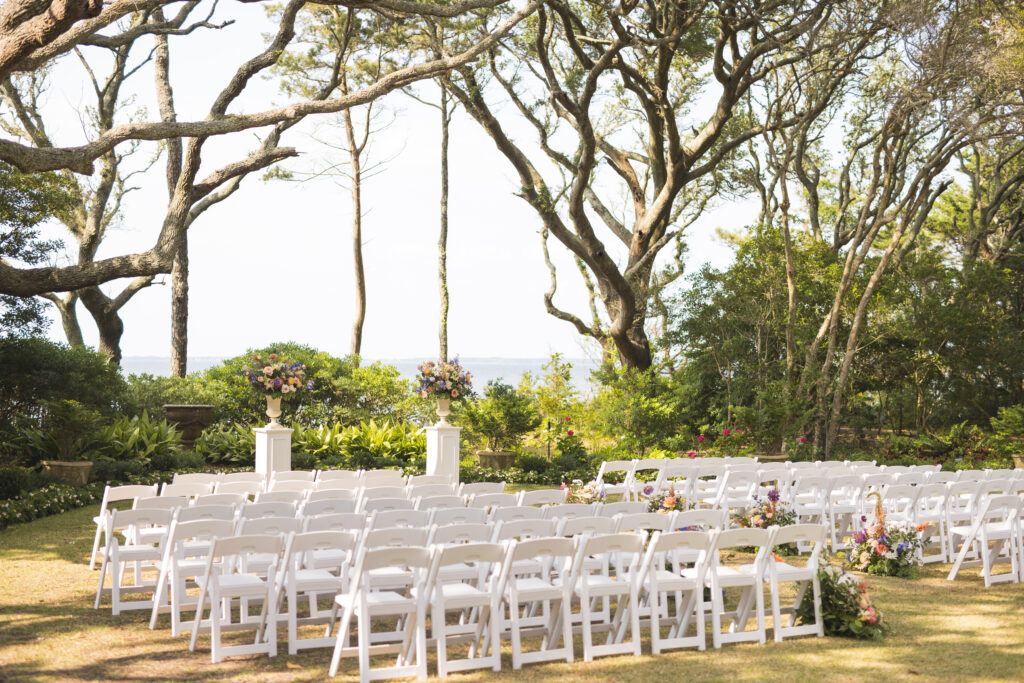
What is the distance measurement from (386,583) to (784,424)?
40.4 ft

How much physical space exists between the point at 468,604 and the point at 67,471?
8781mm

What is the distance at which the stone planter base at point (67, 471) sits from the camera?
1174 centimetres

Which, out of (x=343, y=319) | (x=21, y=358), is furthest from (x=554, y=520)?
(x=343, y=319)

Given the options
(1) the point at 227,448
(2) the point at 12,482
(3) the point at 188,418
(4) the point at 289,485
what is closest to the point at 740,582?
(4) the point at 289,485

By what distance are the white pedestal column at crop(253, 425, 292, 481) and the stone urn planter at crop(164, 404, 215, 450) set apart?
374cm

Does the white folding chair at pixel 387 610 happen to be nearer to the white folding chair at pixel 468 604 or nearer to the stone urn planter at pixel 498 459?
the white folding chair at pixel 468 604

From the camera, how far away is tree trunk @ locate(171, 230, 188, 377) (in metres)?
20.2

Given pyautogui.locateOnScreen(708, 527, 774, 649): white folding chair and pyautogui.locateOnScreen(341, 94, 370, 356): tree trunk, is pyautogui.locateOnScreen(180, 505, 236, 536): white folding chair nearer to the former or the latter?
pyautogui.locateOnScreen(708, 527, 774, 649): white folding chair

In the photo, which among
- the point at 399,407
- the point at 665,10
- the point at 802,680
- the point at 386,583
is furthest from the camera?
the point at 399,407

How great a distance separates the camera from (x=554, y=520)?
6035 millimetres

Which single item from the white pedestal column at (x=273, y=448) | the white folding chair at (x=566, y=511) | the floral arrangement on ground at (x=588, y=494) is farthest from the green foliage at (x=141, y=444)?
the white folding chair at (x=566, y=511)

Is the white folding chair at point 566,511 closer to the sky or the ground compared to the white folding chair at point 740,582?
closer to the sky

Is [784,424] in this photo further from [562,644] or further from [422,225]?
[422,225]

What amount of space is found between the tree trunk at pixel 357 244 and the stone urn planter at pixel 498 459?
11.3 metres
